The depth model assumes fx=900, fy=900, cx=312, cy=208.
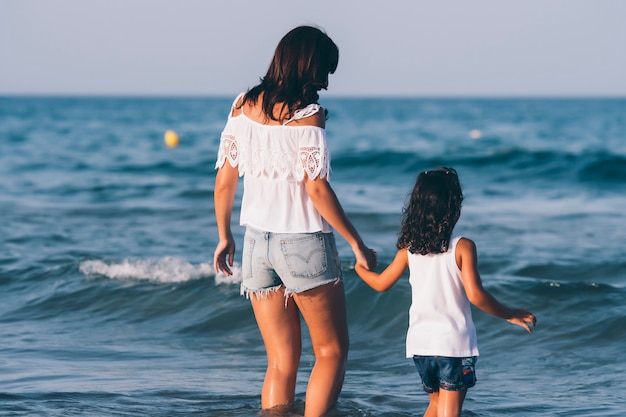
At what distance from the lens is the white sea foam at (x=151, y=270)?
904cm

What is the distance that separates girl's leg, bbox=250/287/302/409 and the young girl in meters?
0.59

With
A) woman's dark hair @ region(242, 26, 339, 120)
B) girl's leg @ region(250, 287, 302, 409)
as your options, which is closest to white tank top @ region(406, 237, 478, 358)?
girl's leg @ region(250, 287, 302, 409)

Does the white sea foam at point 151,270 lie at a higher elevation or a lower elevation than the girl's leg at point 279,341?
lower

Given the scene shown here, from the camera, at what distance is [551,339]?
23.2 feet

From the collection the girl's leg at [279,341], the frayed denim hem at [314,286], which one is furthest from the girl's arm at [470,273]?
the girl's leg at [279,341]

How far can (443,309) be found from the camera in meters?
3.80

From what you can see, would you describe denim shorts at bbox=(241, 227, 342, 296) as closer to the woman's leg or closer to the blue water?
the woman's leg

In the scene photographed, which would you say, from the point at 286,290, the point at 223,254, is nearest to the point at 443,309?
the point at 286,290

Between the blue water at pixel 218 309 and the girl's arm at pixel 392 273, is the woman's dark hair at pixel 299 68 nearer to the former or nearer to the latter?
the girl's arm at pixel 392 273

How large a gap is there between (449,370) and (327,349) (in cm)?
65

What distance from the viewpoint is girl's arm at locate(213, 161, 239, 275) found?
4.24 m

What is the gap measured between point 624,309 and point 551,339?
0.98m

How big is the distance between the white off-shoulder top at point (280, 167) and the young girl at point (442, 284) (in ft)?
1.39

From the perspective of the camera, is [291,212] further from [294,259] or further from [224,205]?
[224,205]
